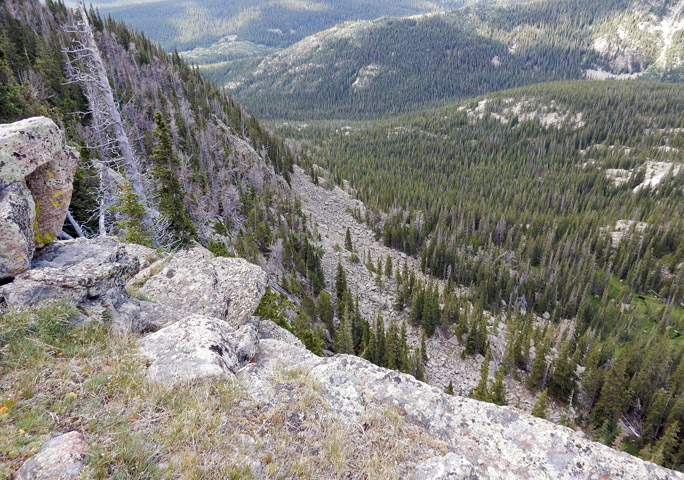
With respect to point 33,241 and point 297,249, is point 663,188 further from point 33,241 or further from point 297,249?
point 33,241

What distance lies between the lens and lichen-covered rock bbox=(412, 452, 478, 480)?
20.9 feet

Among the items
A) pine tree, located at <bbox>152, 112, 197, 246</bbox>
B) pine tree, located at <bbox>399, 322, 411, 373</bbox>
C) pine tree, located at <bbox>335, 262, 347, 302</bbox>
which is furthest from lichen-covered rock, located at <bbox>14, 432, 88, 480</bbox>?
pine tree, located at <bbox>335, 262, 347, 302</bbox>

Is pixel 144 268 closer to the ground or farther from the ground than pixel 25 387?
closer to the ground

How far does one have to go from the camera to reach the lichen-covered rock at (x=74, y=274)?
7703 mm

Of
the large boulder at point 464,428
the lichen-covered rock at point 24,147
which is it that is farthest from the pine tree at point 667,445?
the lichen-covered rock at point 24,147

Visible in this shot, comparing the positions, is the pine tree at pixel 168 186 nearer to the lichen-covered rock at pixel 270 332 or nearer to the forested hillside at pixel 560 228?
the lichen-covered rock at pixel 270 332

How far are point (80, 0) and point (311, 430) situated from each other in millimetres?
19267

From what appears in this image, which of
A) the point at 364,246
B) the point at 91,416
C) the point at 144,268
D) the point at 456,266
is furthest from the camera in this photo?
the point at 364,246

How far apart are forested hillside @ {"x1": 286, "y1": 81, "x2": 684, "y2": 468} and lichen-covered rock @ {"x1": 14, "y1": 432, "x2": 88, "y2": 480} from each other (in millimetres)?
49347

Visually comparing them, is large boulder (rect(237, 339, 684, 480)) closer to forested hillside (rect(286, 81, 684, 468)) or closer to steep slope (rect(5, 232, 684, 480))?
steep slope (rect(5, 232, 684, 480))

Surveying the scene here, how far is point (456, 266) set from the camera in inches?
3068

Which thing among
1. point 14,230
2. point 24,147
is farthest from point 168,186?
point 14,230

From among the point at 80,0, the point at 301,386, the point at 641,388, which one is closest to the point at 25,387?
the point at 301,386

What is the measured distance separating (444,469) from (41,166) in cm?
1311
